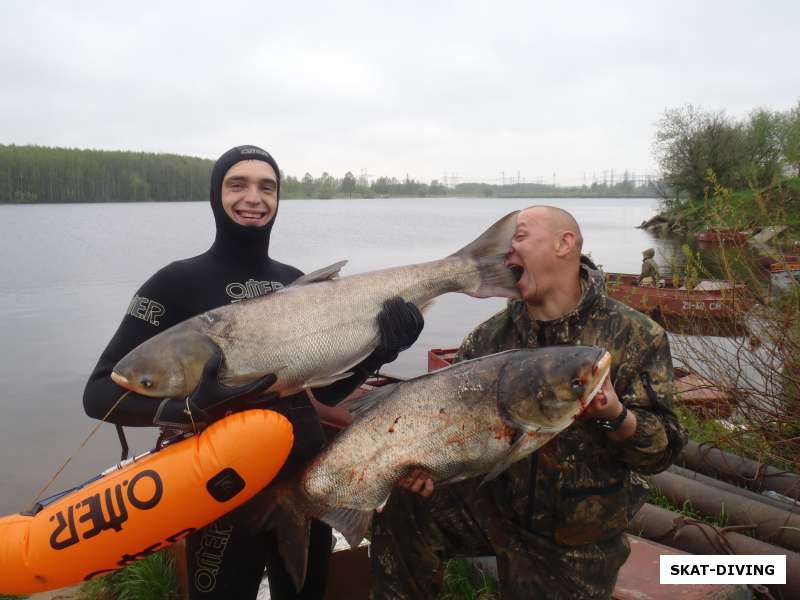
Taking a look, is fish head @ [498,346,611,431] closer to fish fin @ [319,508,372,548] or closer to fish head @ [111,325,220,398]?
fish fin @ [319,508,372,548]

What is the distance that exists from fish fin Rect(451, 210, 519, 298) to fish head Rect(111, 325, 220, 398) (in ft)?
5.06

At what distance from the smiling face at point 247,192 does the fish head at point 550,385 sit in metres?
1.75

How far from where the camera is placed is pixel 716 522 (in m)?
4.94

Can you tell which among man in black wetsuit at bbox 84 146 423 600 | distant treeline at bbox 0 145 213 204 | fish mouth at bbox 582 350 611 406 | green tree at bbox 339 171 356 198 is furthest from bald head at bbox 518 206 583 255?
green tree at bbox 339 171 356 198

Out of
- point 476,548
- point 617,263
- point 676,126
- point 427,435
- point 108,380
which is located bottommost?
point 617,263

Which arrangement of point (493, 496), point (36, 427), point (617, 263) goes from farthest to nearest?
point (617, 263) < point (36, 427) < point (493, 496)

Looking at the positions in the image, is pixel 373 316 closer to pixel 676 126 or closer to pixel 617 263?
pixel 617 263

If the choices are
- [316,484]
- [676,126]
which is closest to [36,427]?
[316,484]

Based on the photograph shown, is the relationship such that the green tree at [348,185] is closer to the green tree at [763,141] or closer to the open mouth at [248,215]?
the green tree at [763,141]

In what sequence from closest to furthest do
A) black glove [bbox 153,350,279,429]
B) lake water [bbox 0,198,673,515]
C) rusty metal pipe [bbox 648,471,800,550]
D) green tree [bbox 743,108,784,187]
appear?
black glove [bbox 153,350,279,429], rusty metal pipe [bbox 648,471,800,550], lake water [bbox 0,198,673,515], green tree [bbox 743,108,784,187]

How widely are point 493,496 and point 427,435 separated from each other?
2.56 ft

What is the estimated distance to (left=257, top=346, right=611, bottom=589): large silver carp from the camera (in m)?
2.75

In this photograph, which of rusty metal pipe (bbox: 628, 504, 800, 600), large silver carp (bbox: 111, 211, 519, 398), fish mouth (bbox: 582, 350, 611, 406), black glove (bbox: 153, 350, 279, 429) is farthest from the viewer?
rusty metal pipe (bbox: 628, 504, 800, 600)

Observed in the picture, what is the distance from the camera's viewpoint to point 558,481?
3.22 m
